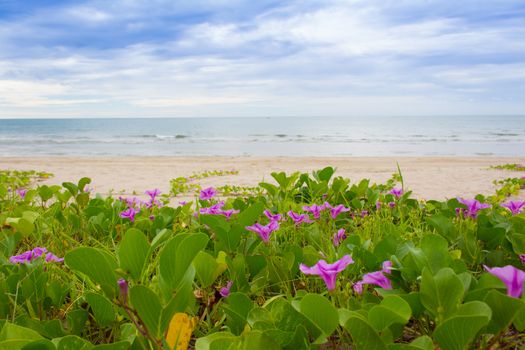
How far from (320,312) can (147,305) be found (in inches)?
13.7

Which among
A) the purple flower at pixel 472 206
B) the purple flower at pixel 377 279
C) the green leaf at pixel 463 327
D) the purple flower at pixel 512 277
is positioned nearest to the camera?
the green leaf at pixel 463 327

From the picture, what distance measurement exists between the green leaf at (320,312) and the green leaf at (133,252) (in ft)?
1.24

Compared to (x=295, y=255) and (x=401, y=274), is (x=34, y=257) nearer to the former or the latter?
(x=295, y=255)

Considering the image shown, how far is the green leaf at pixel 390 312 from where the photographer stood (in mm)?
980

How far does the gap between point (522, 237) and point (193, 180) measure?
7.66m

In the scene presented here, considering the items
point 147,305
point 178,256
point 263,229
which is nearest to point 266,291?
point 263,229

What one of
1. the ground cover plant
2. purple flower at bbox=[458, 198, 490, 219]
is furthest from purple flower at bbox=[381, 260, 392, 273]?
purple flower at bbox=[458, 198, 490, 219]

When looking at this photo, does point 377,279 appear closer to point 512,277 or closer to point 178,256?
point 512,277

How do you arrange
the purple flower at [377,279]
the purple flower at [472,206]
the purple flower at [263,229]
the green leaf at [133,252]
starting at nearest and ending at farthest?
the green leaf at [133,252] < the purple flower at [377,279] < the purple flower at [263,229] < the purple flower at [472,206]

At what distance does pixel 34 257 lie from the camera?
1568 mm

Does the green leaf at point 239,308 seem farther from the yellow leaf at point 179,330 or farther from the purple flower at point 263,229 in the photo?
the purple flower at point 263,229

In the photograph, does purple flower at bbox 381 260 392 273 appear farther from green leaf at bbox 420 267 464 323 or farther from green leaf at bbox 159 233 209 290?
green leaf at bbox 159 233 209 290

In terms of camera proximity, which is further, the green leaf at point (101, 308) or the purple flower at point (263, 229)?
the purple flower at point (263, 229)

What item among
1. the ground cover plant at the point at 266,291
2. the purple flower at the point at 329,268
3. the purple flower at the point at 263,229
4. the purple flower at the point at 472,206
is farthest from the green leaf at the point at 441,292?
the purple flower at the point at 472,206
